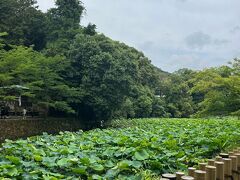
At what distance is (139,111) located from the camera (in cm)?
3084

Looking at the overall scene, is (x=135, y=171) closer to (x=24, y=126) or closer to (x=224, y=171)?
(x=224, y=171)

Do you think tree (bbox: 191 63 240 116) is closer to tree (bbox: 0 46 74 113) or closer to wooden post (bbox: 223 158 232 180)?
wooden post (bbox: 223 158 232 180)

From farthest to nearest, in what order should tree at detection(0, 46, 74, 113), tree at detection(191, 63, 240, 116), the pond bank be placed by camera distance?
the pond bank < tree at detection(0, 46, 74, 113) < tree at detection(191, 63, 240, 116)

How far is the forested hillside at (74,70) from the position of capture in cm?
1307

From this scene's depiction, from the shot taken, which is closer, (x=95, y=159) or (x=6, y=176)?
(x=6, y=176)

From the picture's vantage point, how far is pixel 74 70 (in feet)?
72.9

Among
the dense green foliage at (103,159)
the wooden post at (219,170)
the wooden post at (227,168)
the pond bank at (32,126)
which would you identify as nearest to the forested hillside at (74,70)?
the pond bank at (32,126)

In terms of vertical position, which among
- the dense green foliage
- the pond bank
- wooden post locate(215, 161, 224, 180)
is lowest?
the pond bank

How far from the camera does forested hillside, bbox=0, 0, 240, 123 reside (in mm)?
13070

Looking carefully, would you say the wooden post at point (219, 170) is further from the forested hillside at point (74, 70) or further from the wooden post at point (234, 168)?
the forested hillside at point (74, 70)

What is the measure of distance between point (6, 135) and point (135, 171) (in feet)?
54.7

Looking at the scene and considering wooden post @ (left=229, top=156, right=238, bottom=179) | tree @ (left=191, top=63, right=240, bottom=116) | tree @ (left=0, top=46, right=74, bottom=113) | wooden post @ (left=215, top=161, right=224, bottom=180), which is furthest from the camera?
tree @ (left=0, top=46, right=74, bottom=113)

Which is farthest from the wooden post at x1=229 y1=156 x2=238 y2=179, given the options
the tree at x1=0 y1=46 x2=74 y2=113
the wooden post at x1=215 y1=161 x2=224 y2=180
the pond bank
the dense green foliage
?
the pond bank

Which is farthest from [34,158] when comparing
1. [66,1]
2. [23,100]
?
[66,1]
